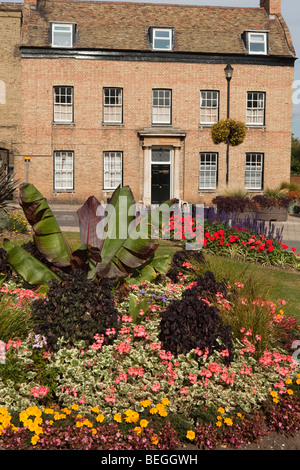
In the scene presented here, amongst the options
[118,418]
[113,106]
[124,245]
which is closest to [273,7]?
[113,106]

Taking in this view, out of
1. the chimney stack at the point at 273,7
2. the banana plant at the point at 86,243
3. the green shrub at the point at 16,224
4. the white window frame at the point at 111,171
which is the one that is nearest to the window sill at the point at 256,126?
the chimney stack at the point at 273,7

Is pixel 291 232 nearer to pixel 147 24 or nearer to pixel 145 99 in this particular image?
pixel 145 99

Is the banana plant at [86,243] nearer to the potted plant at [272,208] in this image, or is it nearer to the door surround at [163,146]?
the potted plant at [272,208]

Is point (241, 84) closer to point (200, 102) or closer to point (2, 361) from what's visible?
point (200, 102)

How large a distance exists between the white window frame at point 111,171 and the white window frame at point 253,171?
296 inches

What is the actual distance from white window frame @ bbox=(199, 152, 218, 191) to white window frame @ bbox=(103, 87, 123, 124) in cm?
525

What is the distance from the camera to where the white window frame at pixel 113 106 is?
1028 inches

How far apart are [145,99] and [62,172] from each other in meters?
6.27

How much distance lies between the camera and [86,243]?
19.0ft

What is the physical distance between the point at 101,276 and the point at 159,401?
2.18m

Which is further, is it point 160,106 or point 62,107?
point 160,106

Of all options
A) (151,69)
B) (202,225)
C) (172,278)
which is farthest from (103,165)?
(172,278)

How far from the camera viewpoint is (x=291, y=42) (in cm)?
2706

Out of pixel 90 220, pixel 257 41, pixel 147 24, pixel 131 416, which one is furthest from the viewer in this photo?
pixel 147 24
